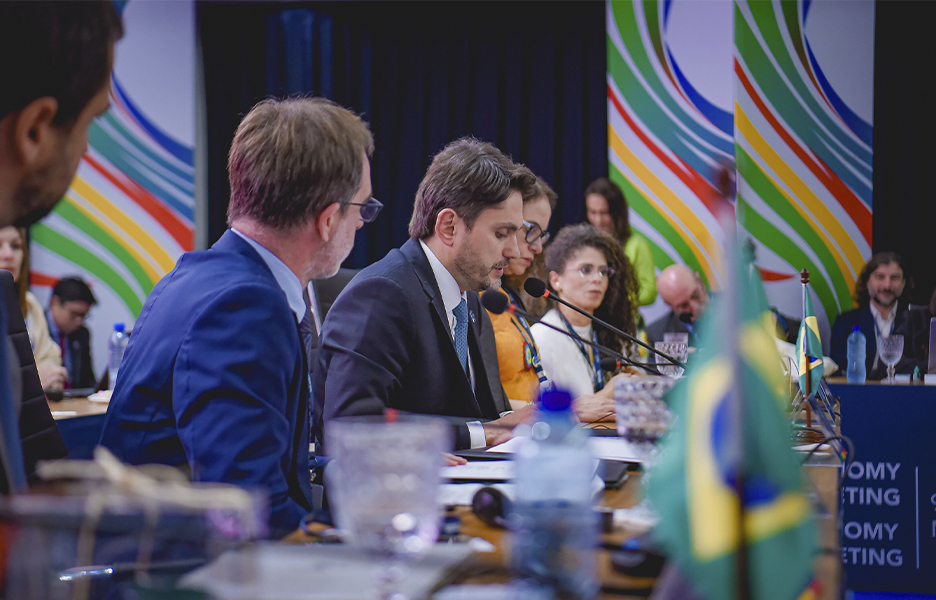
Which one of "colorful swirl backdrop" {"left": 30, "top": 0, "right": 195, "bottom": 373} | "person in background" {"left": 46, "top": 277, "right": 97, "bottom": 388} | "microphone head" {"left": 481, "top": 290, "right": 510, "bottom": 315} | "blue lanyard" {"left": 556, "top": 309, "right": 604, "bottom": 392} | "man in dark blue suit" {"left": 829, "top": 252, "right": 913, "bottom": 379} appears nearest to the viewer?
"microphone head" {"left": 481, "top": 290, "right": 510, "bottom": 315}

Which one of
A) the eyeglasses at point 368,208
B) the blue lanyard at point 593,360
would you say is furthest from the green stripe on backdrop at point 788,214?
the eyeglasses at point 368,208

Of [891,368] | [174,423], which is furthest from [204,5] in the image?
[174,423]

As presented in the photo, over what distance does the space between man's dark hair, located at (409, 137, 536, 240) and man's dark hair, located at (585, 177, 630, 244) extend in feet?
9.03

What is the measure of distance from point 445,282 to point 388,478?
49.9 inches

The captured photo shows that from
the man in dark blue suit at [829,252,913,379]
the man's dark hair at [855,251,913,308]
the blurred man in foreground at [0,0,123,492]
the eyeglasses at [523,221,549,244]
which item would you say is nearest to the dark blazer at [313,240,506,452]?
the blurred man in foreground at [0,0,123,492]

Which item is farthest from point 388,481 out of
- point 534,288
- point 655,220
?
point 655,220

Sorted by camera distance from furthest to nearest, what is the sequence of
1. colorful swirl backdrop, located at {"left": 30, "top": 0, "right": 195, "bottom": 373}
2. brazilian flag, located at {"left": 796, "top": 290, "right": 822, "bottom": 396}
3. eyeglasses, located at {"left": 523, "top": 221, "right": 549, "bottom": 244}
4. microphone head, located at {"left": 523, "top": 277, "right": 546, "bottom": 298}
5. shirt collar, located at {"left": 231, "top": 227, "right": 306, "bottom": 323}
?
colorful swirl backdrop, located at {"left": 30, "top": 0, "right": 195, "bottom": 373}
eyeglasses, located at {"left": 523, "top": 221, "right": 549, "bottom": 244}
brazilian flag, located at {"left": 796, "top": 290, "right": 822, "bottom": 396}
microphone head, located at {"left": 523, "top": 277, "right": 546, "bottom": 298}
shirt collar, located at {"left": 231, "top": 227, "right": 306, "bottom": 323}

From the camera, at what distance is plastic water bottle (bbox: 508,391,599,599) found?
72 centimetres

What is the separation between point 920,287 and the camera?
211 inches

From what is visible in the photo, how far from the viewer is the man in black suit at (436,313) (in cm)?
169

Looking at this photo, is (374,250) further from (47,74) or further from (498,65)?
(47,74)

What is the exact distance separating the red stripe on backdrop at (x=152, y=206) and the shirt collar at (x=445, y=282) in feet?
13.1

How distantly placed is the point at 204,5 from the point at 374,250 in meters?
2.09

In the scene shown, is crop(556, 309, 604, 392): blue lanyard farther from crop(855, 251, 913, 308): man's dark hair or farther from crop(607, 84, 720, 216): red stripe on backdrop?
crop(607, 84, 720, 216): red stripe on backdrop
